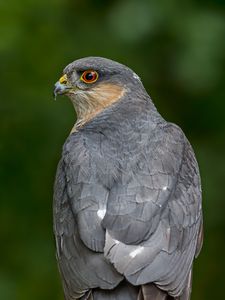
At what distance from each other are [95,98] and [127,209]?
1.84 meters

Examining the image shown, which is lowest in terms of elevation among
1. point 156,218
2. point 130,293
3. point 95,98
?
point 130,293

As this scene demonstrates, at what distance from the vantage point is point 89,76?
11.4 metres

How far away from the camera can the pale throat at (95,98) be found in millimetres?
11398

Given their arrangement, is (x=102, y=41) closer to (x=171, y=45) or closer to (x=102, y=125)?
(x=171, y=45)

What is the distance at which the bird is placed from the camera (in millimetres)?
9664

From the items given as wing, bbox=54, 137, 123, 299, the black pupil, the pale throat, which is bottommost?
wing, bbox=54, 137, 123, 299

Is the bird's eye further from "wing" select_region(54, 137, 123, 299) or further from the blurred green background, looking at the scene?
the blurred green background

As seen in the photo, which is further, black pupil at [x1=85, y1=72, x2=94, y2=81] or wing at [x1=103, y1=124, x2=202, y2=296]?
black pupil at [x1=85, y1=72, x2=94, y2=81]

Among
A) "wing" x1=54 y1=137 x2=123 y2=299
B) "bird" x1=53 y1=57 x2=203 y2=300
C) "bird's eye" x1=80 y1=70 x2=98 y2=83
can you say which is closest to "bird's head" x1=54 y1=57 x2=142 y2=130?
"bird's eye" x1=80 y1=70 x2=98 y2=83

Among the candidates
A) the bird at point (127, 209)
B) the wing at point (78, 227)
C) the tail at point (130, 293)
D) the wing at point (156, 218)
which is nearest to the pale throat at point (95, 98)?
the bird at point (127, 209)

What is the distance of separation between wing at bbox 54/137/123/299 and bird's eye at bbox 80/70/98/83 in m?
0.92

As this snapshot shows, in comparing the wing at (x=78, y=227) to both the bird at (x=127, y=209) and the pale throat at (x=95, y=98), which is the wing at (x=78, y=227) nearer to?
the bird at (x=127, y=209)

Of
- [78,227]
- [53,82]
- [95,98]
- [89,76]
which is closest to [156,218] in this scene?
[78,227]

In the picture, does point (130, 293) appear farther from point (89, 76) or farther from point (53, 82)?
point (53, 82)
